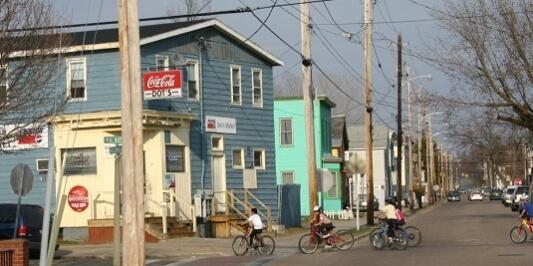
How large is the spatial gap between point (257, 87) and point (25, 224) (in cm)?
1694

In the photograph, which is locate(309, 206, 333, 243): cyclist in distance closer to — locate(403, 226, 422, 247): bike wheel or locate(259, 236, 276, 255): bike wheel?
locate(259, 236, 276, 255): bike wheel

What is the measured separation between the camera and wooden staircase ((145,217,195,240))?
31625mm

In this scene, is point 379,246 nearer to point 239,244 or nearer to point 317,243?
point 317,243

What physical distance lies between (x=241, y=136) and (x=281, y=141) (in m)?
17.8

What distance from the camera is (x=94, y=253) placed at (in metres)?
26.9

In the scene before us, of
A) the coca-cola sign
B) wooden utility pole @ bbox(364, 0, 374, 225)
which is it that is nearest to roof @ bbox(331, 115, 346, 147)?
wooden utility pole @ bbox(364, 0, 374, 225)

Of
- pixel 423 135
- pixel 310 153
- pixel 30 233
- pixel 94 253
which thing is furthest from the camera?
pixel 423 135

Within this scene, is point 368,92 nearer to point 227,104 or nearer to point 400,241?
point 227,104

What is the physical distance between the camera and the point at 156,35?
33.8 metres

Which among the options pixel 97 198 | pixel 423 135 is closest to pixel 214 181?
pixel 97 198

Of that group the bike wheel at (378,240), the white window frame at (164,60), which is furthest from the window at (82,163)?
the bike wheel at (378,240)

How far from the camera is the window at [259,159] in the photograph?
3953 cm

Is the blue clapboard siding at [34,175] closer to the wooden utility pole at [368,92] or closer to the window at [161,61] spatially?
the window at [161,61]

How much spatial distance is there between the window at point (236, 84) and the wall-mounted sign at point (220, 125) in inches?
38.2
